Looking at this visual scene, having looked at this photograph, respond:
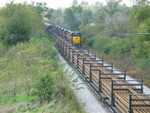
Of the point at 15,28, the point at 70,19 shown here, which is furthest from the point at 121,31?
the point at 70,19

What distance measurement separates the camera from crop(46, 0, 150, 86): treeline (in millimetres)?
23297

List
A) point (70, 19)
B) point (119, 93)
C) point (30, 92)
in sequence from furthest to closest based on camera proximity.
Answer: point (70, 19)
point (30, 92)
point (119, 93)

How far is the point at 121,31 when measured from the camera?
37719 mm

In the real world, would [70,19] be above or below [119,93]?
above

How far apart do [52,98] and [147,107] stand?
147 inches

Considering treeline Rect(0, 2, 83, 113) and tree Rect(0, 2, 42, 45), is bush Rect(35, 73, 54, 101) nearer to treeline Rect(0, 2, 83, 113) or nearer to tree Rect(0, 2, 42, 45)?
treeline Rect(0, 2, 83, 113)

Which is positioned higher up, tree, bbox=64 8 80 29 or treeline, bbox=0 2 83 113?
tree, bbox=64 8 80 29

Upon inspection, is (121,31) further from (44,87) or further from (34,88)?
(44,87)

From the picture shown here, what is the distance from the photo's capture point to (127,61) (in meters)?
26.8

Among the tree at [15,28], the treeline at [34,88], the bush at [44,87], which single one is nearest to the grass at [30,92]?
the treeline at [34,88]

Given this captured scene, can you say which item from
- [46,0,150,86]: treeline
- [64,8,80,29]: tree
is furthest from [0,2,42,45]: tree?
[64,8,80,29]: tree

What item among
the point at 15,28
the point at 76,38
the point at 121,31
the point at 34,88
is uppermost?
the point at 15,28

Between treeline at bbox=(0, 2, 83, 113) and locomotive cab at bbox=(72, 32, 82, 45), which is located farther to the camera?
locomotive cab at bbox=(72, 32, 82, 45)

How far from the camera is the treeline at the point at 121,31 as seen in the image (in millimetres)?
23297
